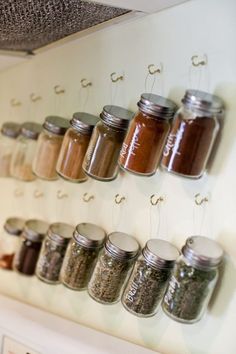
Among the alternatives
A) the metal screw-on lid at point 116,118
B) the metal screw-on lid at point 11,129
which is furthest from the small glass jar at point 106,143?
the metal screw-on lid at point 11,129

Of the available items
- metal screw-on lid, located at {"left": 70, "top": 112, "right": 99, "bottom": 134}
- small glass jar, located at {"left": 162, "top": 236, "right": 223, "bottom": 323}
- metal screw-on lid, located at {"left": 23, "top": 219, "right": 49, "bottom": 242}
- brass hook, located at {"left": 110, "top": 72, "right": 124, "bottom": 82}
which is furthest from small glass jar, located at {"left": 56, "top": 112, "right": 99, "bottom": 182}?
small glass jar, located at {"left": 162, "top": 236, "right": 223, "bottom": 323}

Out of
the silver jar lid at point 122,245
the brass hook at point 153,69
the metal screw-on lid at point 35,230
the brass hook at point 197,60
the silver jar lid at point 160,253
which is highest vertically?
the brass hook at point 197,60

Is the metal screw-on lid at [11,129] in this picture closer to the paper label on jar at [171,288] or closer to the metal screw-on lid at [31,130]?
the metal screw-on lid at [31,130]

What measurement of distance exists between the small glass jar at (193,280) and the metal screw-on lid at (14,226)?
0.53 m

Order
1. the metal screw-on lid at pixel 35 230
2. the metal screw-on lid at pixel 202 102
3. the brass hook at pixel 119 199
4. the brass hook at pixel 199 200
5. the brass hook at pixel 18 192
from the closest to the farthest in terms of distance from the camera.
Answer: the metal screw-on lid at pixel 202 102
the brass hook at pixel 199 200
the brass hook at pixel 119 199
the metal screw-on lid at pixel 35 230
the brass hook at pixel 18 192

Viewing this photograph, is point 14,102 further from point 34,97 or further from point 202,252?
point 202,252

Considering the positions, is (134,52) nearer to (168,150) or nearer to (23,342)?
(168,150)

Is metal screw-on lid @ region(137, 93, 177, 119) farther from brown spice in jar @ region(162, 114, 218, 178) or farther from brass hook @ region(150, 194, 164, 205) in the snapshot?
brass hook @ region(150, 194, 164, 205)

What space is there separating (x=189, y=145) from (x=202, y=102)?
3.5 inches

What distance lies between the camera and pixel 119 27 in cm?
115

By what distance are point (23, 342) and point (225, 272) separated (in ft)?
1.83

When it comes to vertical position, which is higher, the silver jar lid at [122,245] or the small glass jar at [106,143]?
the small glass jar at [106,143]

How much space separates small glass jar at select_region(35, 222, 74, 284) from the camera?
4.09 feet

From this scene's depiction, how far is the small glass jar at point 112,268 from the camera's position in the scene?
1.10 metres
